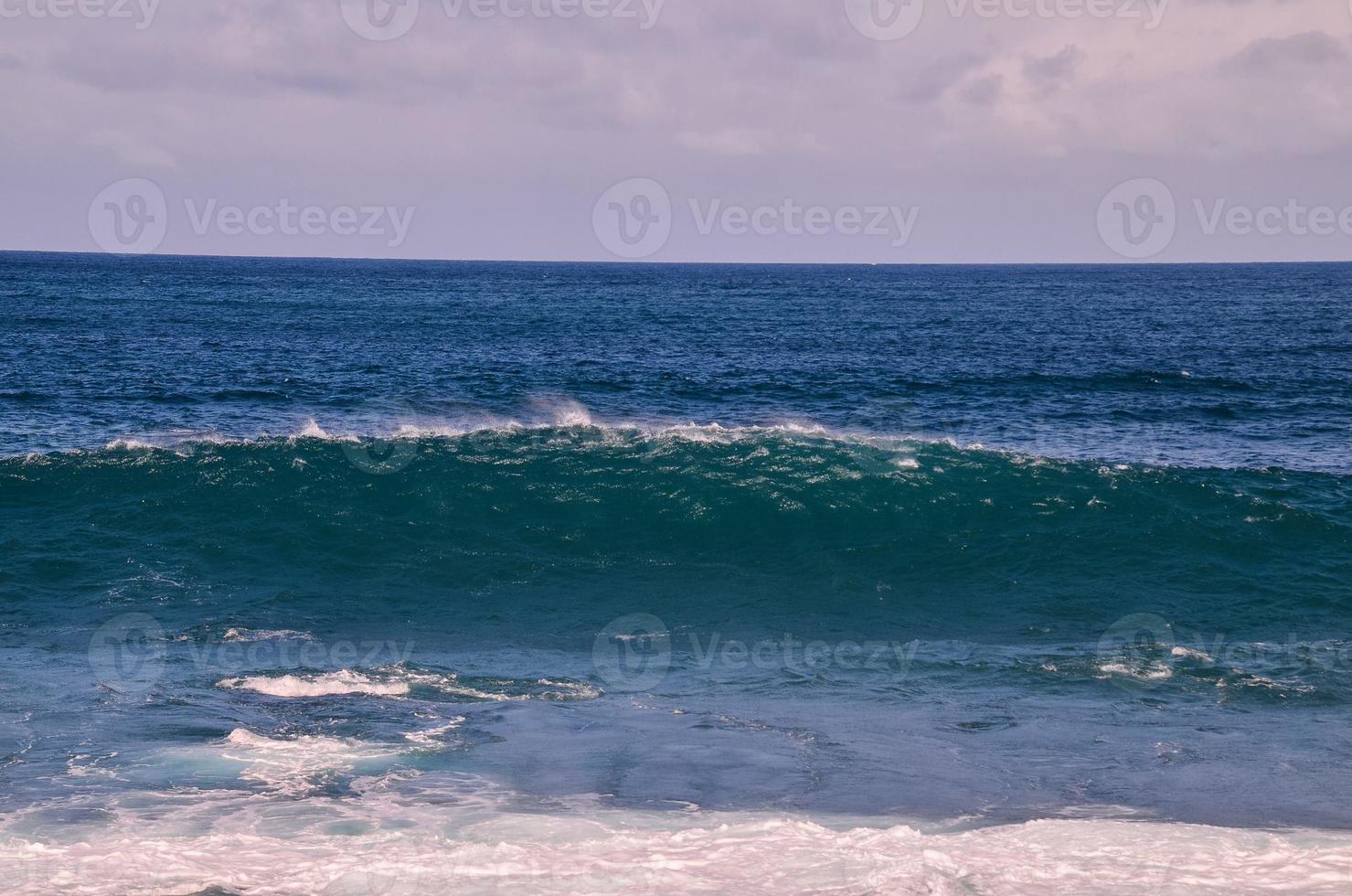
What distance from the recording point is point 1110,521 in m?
22.2

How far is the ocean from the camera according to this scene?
987 cm

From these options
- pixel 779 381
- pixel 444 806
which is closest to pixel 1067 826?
pixel 444 806

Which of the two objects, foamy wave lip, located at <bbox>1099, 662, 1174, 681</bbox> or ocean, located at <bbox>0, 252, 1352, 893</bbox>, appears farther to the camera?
foamy wave lip, located at <bbox>1099, 662, 1174, 681</bbox>

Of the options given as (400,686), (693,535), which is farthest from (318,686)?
(693,535)

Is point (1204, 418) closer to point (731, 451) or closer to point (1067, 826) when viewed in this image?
point (731, 451)

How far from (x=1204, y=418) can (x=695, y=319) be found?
46.5 m
